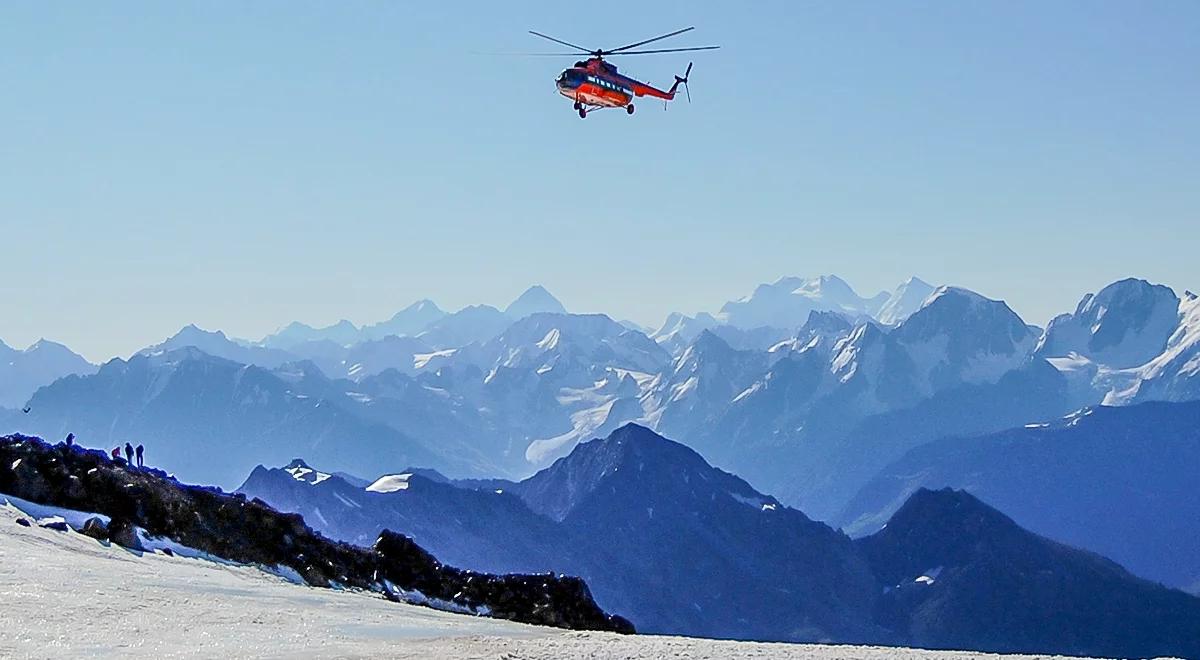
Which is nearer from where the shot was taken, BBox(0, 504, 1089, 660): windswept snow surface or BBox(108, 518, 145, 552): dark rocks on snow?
BBox(0, 504, 1089, 660): windswept snow surface

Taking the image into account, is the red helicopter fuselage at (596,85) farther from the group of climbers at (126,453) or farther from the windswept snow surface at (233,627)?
the windswept snow surface at (233,627)

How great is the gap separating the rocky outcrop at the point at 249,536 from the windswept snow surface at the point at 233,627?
838 centimetres

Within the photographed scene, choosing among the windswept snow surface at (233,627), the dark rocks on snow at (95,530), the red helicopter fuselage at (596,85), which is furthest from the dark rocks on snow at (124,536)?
the red helicopter fuselage at (596,85)

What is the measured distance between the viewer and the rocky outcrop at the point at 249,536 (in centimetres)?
4584

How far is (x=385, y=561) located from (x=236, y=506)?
23.6 feet

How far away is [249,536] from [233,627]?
21441 millimetres

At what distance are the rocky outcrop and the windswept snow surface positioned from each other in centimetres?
838

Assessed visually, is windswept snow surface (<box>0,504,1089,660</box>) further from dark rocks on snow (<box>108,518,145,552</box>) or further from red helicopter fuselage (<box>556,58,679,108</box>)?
red helicopter fuselage (<box>556,58,679,108</box>)

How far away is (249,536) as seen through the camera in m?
49.9

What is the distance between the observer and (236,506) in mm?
51344

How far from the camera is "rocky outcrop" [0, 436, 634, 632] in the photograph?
45.8m

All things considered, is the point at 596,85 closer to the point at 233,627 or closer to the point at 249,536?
the point at 249,536

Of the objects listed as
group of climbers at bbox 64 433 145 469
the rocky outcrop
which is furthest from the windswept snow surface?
group of climbers at bbox 64 433 145 469

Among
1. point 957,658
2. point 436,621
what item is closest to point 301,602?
point 436,621
